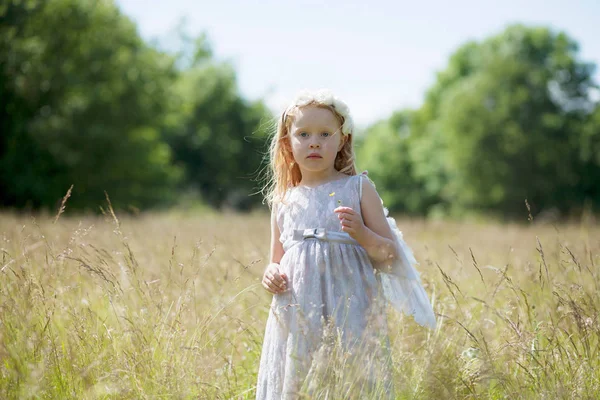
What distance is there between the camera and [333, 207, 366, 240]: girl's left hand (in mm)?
2430

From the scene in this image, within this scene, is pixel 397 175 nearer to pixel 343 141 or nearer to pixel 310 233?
pixel 343 141

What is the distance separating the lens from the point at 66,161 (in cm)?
2198

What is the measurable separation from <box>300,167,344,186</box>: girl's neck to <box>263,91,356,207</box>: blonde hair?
2.4 inches

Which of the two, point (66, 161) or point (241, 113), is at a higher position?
point (241, 113)

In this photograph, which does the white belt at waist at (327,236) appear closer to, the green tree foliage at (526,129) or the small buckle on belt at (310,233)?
the small buckle on belt at (310,233)

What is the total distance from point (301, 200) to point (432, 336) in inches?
46.0

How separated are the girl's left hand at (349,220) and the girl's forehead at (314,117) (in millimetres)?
491

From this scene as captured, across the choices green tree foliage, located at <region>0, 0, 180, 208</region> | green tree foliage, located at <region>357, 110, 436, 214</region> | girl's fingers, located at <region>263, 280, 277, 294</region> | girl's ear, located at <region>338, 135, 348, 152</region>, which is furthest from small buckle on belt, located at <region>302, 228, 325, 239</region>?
green tree foliage, located at <region>357, 110, 436, 214</region>

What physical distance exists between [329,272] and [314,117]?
750 millimetres

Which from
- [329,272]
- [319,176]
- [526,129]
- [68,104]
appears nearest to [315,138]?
[319,176]

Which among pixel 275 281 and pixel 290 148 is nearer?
pixel 275 281

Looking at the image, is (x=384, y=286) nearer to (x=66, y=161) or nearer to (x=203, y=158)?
(x=66, y=161)

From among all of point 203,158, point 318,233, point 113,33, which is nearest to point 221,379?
point 318,233

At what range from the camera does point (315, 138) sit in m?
2.67
